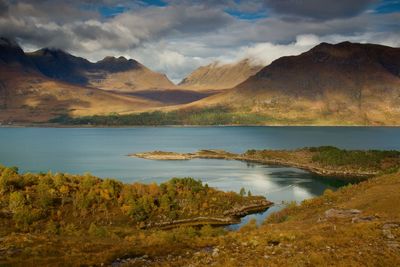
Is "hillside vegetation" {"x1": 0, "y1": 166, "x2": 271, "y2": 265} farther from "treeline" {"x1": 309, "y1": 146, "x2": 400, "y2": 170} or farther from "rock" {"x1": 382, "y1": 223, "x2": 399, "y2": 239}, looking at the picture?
"treeline" {"x1": 309, "y1": 146, "x2": 400, "y2": 170}

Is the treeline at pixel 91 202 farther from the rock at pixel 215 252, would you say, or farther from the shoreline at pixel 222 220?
the rock at pixel 215 252

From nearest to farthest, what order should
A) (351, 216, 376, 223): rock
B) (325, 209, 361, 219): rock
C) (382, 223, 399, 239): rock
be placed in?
(382, 223, 399, 239): rock → (351, 216, 376, 223): rock → (325, 209, 361, 219): rock

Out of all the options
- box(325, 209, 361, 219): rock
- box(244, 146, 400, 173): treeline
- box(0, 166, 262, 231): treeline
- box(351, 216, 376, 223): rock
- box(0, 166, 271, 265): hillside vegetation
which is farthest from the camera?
box(244, 146, 400, 173): treeline

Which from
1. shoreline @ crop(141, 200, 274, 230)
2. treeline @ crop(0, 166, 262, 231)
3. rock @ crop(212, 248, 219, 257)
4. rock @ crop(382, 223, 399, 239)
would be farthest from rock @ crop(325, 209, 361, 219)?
treeline @ crop(0, 166, 262, 231)

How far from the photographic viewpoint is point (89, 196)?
82562 millimetres

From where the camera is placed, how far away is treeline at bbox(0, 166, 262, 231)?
73.4 meters

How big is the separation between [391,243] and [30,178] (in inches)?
2962

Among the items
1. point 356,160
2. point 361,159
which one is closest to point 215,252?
point 356,160

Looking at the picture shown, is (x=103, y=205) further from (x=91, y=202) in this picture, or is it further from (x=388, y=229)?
(x=388, y=229)

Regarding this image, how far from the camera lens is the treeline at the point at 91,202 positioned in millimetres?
73375

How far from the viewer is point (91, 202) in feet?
270

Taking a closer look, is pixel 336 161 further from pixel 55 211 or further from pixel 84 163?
pixel 55 211

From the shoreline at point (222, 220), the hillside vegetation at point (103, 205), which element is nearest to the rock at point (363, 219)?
the hillside vegetation at point (103, 205)

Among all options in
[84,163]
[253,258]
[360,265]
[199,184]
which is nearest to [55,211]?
[199,184]
